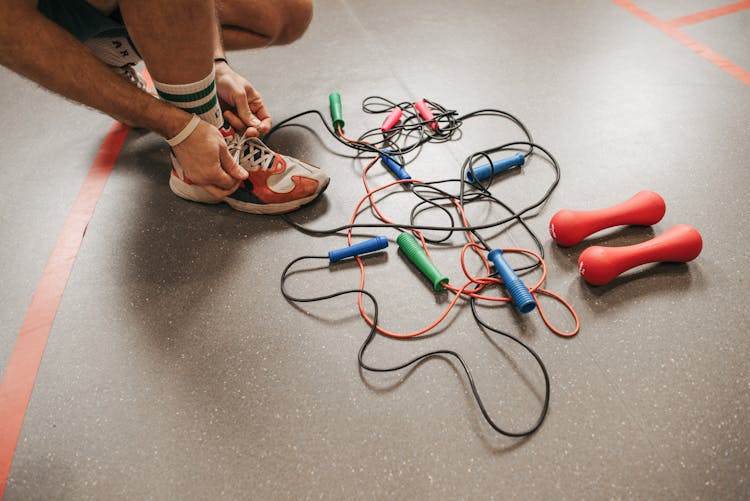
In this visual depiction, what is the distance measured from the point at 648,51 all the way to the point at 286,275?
1410 mm

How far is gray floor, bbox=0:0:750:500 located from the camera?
0.65m

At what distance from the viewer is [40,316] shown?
2.79 ft

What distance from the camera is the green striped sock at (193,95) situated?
2.65ft

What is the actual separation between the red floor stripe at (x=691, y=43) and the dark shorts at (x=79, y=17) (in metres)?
1.68

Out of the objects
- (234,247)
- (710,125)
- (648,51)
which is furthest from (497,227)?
(648,51)

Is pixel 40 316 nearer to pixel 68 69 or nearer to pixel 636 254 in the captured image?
pixel 68 69

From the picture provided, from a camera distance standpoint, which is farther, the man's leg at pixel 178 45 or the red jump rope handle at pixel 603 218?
the red jump rope handle at pixel 603 218

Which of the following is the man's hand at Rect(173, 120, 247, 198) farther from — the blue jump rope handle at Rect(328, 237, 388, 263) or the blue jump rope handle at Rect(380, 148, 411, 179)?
the blue jump rope handle at Rect(380, 148, 411, 179)

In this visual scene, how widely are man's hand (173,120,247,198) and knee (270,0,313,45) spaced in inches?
19.8

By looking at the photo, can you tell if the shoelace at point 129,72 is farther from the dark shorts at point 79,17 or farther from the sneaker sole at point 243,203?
the sneaker sole at point 243,203

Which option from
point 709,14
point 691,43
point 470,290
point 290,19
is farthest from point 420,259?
point 709,14

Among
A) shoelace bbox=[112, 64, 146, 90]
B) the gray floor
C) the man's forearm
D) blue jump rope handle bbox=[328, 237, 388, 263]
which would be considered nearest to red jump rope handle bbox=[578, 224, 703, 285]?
the gray floor

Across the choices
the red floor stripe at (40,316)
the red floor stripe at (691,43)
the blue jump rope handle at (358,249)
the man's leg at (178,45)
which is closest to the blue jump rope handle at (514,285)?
the blue jump rope handle at (358,249)

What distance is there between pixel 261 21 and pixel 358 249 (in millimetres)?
707
